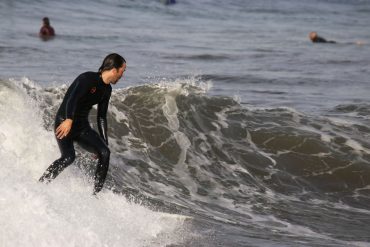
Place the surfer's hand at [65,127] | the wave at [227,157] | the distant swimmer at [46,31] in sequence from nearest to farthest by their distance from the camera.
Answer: the surfer's hand at [65,127], the wave at [227,157], the distant swimmer at [46,31]

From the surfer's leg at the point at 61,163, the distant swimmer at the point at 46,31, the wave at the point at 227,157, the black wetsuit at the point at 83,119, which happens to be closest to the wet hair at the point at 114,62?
the black wetsuit at the point at 83,119

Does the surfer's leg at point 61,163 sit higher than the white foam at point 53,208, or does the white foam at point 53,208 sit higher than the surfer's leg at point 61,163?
the surfer's leg at point 61,163

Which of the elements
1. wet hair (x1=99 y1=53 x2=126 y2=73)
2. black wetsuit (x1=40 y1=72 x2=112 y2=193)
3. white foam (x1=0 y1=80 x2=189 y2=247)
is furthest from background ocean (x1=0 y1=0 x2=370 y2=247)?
wet hair (x1=99 y1=53 x2=126 y2=73)

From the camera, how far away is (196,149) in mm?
12844

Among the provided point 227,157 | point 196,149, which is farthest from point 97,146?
point 227,157

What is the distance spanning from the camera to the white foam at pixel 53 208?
706 centimetres

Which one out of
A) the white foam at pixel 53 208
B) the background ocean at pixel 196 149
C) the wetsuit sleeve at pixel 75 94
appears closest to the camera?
the white foam at pixel 53 208

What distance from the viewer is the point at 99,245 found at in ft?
23.8

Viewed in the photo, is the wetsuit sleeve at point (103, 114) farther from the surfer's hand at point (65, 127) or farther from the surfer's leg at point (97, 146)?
the surfer's hand at point (65, 127)

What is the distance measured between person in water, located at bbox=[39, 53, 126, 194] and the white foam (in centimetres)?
28

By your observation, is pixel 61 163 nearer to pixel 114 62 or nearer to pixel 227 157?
pixel 114 62

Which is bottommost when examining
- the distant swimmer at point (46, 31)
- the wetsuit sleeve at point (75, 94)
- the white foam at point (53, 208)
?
the distant swimmer at point (46, 31)

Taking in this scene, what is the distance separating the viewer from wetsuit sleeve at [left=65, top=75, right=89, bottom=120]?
7973mm

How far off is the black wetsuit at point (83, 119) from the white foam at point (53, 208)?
9.3 inches
